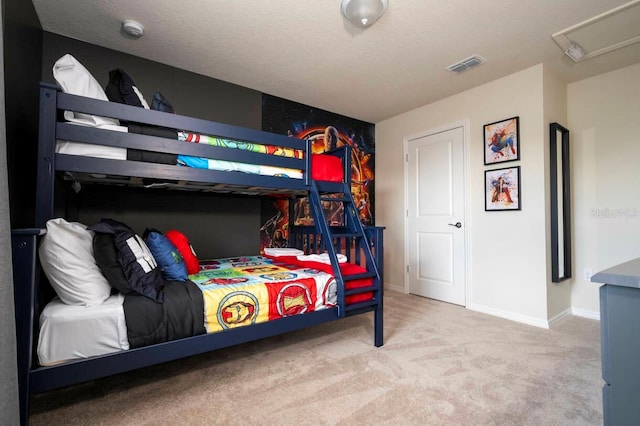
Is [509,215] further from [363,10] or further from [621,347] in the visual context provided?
[621,347]

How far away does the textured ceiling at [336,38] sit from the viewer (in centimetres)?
207

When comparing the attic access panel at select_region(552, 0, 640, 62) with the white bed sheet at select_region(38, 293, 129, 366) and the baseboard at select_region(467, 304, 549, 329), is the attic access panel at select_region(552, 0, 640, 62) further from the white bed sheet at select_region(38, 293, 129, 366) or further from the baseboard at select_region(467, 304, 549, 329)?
the white bed sheet at select_region(38, 293, 129, 366)

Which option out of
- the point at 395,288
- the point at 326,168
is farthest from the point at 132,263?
the point at 395,288

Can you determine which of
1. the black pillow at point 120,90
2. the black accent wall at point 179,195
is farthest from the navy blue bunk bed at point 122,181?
the black accent wall at point 179,195

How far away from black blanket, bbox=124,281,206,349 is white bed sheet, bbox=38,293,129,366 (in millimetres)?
40

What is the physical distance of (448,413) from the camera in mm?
1508

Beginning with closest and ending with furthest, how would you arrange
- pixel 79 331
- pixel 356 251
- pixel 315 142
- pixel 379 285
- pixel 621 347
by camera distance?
pixel 621 347, pixel 79 331, pixel 379 285, pixel 356 251, pixel 315 142

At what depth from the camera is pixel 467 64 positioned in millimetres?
2814

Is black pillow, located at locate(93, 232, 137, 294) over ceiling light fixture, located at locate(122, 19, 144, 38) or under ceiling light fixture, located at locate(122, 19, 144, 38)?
under

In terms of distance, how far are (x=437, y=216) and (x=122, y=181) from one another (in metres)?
3.32

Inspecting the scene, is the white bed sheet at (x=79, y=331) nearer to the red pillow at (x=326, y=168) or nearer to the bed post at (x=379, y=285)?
the red pillow at (x=326, y=168)

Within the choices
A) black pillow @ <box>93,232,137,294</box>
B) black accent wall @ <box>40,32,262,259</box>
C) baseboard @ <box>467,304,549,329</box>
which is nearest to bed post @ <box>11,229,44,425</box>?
black pillow @ <box>93,232,137,294</box>

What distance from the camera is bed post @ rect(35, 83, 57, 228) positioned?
1438 mm

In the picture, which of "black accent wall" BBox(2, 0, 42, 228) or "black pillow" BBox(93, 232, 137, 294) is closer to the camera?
"black pillow" BBox(93, 232, 137, 294)
